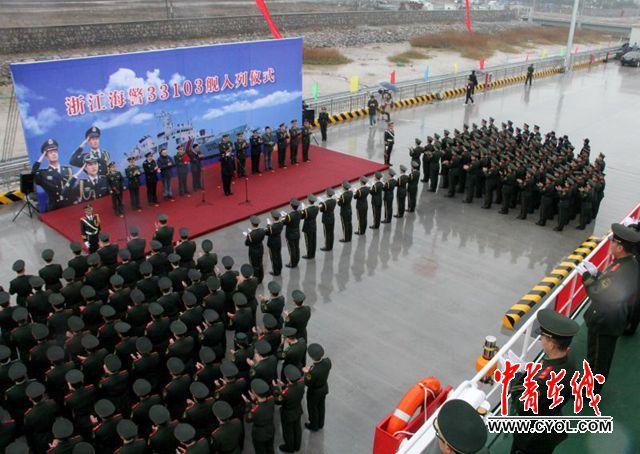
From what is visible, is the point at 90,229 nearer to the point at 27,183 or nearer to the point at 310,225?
the point at 27,183

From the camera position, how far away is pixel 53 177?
37.2ft

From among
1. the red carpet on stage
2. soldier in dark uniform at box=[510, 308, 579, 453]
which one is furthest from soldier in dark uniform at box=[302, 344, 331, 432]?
the red carpet on stage

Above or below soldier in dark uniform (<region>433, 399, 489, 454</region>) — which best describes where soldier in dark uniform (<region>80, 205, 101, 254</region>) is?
below

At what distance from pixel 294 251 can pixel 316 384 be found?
4062mm

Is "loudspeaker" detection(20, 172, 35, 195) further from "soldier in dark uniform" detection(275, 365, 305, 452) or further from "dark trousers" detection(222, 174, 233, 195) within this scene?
"soldier in dark uniform" detection(275, 365, 305, 452)

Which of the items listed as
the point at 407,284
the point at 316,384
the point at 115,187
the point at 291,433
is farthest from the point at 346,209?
the point at 291,433

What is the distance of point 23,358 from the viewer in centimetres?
648

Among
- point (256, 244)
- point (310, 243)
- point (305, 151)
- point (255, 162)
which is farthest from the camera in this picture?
point (305, 151)

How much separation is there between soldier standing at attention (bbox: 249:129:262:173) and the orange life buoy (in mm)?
10045

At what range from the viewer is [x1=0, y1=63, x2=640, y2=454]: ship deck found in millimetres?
6770

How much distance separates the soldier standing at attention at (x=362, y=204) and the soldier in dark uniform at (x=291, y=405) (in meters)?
5.29

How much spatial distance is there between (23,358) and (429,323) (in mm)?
5525

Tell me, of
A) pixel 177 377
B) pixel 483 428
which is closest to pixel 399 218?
pixel 177 377

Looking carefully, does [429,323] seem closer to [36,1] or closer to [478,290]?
[478,290]
